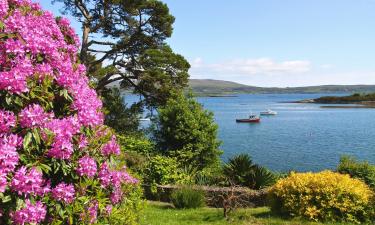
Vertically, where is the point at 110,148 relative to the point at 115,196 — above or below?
above

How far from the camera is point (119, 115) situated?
27.1 meters

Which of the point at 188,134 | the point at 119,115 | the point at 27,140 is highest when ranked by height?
the point at 27,140

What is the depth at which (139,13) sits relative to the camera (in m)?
30.6

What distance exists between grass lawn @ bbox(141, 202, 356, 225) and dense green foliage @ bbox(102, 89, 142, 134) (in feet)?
46.5

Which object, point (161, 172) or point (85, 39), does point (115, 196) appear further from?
point (85, 39)

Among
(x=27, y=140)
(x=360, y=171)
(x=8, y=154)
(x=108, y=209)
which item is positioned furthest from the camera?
(x=360, y=171)

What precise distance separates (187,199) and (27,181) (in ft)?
30.2

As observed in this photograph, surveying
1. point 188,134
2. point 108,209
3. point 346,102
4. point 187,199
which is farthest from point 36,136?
point 346,102

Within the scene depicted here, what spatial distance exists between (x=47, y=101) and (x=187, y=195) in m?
8.81

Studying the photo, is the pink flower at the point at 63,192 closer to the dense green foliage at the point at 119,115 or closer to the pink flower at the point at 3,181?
the pink flower at the point at 3,181

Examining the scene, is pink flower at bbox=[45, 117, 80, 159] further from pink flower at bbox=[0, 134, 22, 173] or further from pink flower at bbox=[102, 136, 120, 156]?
pink flower at bbox=[102, 136, 120, 156]

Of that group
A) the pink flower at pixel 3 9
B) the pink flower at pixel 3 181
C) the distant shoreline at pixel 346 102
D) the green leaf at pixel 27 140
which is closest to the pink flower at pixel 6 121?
the green leaf at pixel 27 140

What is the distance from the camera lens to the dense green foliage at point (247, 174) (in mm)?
15445

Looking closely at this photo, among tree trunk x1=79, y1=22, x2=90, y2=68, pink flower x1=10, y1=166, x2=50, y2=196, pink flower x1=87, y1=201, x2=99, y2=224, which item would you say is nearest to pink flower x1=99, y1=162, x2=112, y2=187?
pink flower x1=87, y1=201, x2=99, y2=224
